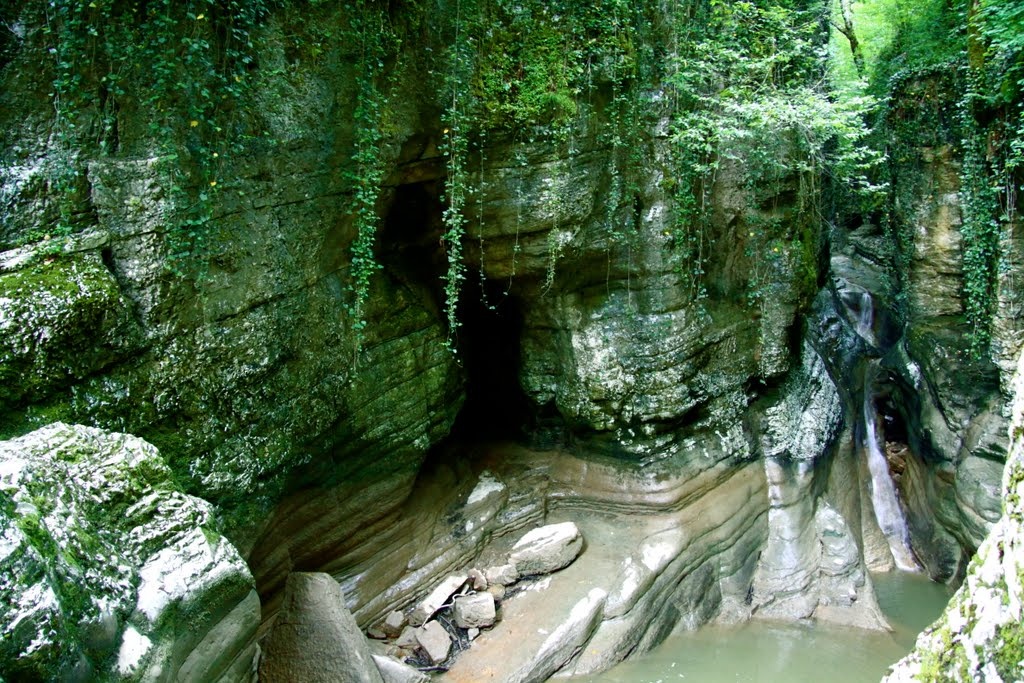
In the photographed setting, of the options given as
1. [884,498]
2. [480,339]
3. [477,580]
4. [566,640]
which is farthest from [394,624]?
[884,498]

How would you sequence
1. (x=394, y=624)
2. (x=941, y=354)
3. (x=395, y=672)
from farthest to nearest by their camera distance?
(x=941, y=354)
(x=394, y=624)
(x=395, y=672)

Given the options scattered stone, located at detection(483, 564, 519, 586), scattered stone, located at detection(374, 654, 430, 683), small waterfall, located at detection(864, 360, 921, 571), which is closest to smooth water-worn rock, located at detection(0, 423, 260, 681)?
scattered stone, located at detection(374, 654, 430, 683)

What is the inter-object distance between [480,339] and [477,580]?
3235 millimetres

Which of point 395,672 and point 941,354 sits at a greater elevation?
point 941,354

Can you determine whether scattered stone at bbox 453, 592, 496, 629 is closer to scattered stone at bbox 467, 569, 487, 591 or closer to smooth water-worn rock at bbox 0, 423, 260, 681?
scattered stone at bbox 467, 569, 487, 591

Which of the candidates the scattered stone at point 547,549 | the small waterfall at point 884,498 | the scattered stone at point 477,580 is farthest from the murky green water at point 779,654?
the scattered stone at point 477,580

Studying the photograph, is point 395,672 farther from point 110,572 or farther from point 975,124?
point 975,124

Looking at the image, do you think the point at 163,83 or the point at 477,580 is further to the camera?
the point at 477,580

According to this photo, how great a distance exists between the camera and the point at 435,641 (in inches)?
271

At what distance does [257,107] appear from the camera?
5512 mm

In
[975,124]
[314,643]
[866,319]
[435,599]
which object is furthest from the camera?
[866,319]

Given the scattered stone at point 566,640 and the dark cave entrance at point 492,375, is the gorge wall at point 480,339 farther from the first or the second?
the scattered stone at point 566,640

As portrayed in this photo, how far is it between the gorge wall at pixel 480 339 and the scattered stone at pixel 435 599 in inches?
9.2

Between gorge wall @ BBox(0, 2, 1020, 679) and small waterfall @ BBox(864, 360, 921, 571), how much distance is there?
0.17m
